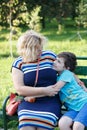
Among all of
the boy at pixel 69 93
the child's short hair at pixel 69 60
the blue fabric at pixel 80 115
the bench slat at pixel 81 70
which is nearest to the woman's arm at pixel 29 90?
the boy at pixel 69 93

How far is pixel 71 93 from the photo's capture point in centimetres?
471

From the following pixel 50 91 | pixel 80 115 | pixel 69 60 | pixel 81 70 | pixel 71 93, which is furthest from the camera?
A: pixel 81 70

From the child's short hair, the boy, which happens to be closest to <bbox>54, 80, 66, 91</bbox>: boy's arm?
the boy

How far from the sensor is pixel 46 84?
4660 millimetres

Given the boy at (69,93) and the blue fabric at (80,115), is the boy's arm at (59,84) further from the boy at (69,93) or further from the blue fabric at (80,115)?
the blue fabric at (80,115)

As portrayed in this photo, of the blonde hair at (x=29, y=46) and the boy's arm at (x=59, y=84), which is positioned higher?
the blonde hair at (x=29, y=46)

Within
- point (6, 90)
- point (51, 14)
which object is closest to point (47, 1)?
point (51, 14)

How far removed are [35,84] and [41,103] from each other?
0.64 ft

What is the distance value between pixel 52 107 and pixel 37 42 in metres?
0.66

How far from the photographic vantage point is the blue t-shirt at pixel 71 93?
4.66m

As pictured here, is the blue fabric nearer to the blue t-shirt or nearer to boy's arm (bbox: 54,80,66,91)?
the blue t-shirt

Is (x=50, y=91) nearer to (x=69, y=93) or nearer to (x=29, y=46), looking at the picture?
(x=69, y=93)

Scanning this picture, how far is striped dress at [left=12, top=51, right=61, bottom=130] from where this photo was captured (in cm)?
453

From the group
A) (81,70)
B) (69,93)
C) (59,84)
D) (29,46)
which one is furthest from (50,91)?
(81,70)
